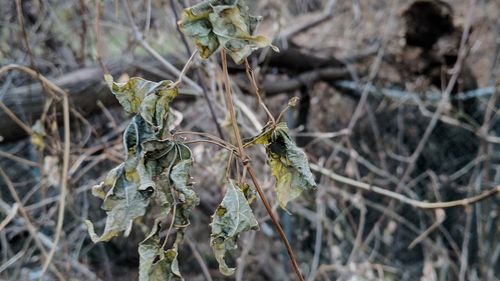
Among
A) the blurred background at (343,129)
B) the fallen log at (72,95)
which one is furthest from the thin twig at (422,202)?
the fallen log at (72,95)

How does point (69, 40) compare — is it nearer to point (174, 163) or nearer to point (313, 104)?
point (313, 104)

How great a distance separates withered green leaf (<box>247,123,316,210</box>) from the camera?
0.84 m

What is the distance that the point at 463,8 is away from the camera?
3455 mm

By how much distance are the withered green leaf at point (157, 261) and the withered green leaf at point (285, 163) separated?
18 centimetres

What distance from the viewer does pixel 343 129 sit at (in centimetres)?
338

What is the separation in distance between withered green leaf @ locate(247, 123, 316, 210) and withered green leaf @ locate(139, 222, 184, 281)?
0.18m

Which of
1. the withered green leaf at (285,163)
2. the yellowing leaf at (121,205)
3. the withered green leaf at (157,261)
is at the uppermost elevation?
the withered green leaf at (285,163)

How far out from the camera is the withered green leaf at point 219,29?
74cm

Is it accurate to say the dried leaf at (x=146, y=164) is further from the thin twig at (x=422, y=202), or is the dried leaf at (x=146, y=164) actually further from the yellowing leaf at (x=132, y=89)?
the thin twig at (x=422, y=202)

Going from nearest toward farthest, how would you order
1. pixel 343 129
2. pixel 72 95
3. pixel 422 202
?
pixel 422 202 → pixel 72 95 → pixel 343 129

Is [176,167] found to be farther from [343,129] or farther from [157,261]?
[343,129]

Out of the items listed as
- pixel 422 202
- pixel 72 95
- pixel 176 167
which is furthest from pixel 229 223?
pixel 72 95

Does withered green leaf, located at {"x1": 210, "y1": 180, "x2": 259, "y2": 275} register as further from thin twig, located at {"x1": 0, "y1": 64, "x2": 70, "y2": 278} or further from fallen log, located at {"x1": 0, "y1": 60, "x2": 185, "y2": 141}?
fallen log, located at {"x1": 0, "y1": 60, "x2": 185, "y2": 141}

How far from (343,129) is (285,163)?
8.47 ft
